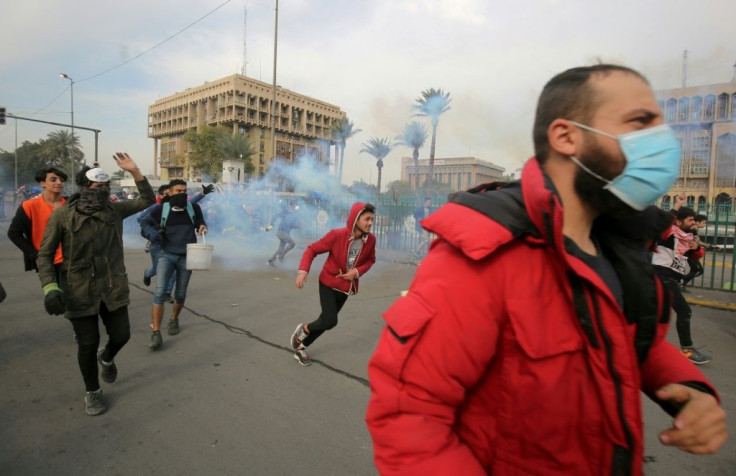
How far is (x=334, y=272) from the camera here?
469cm

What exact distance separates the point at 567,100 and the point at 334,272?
3704 mm

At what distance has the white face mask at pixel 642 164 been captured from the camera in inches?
44.9

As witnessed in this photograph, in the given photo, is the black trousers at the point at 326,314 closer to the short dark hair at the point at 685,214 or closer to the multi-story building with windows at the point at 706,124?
the short dark hair at the point at 685,214

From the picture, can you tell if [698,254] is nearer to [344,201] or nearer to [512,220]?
[512,220]

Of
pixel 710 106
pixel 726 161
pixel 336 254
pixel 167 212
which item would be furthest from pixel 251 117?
pixel 336 254

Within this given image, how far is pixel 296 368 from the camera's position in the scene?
454 cm

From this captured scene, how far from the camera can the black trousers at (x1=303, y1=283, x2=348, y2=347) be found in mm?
4613

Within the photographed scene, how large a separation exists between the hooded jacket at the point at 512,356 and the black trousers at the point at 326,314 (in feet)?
11.8

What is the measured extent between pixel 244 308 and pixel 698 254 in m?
6.54

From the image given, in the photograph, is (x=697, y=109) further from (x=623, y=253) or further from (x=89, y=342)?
(x=89, y=342)

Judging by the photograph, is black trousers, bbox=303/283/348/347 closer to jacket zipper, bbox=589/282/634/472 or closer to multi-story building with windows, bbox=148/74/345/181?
jacket zipper, bbox=589/282/634/472

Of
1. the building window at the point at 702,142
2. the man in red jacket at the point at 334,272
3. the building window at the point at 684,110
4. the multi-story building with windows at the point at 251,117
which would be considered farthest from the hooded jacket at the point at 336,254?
the multi-story building with windows at the point at 251,117

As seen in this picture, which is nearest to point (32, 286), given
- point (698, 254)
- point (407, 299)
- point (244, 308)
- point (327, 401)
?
point (244, 308)

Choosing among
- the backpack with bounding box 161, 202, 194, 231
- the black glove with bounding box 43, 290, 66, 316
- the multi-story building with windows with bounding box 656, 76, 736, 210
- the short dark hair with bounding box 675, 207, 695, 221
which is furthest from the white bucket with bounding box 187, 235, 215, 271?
the multi-story building with windows with bounding box 656, 76, 736, 210
